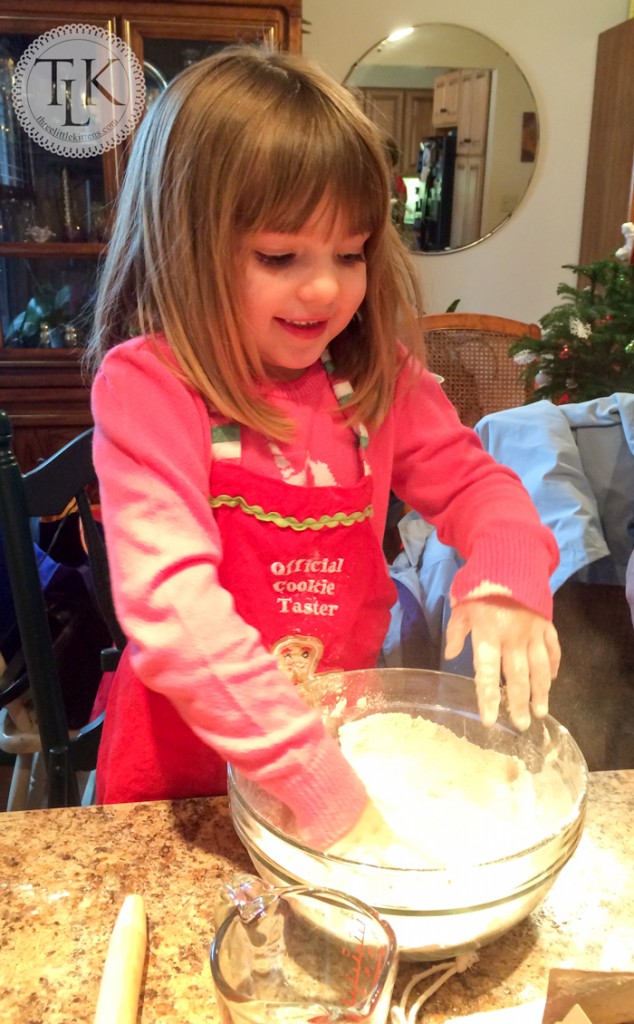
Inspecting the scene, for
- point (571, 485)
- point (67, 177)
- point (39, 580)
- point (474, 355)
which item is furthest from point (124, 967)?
point (67, 177)

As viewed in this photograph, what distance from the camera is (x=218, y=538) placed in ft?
2.46

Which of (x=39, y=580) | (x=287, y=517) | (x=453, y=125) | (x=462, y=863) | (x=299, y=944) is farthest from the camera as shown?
(x=453, y=125)

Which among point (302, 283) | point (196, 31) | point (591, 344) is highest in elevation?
point (196, 31)

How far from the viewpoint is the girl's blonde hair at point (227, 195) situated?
71cm

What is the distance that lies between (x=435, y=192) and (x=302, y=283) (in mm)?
3173

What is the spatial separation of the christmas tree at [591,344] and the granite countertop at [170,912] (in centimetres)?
167

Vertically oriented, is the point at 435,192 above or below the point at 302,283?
above

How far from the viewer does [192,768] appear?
0.91 m

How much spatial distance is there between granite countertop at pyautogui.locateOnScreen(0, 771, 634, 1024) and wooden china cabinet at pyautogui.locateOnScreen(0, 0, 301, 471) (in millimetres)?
2330

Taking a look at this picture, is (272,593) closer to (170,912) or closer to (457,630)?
(457,630)

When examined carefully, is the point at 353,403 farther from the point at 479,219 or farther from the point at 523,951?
the point at 479,219

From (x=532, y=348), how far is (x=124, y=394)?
1766 millimetres

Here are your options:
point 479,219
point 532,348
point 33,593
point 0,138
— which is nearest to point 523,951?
point 33,593

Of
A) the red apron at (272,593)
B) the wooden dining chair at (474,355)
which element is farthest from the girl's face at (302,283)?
the wooden dining chair at (474,355)
